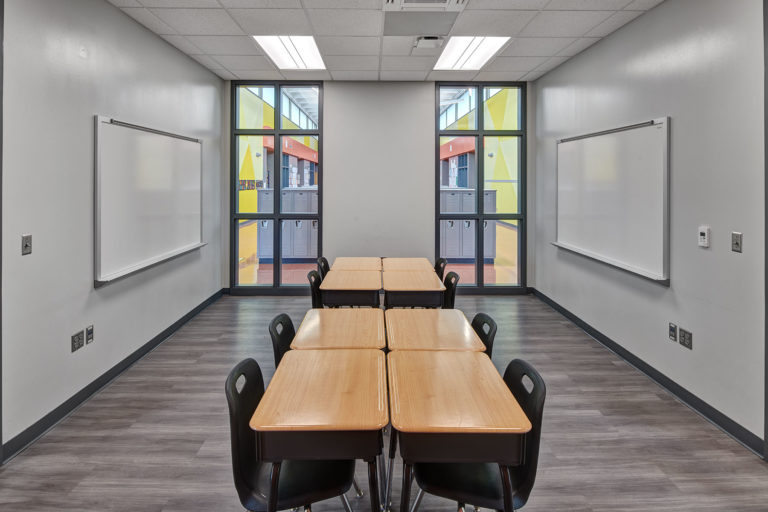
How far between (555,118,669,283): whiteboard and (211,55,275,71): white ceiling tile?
3.82m

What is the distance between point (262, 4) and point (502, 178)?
4.53 metres

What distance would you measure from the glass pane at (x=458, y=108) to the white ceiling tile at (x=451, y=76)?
11.9 inches

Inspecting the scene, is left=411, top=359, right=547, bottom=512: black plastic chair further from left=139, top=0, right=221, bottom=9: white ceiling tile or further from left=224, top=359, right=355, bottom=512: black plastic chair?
left=139, top=0, right=221, bottom=9: white ceiling tile

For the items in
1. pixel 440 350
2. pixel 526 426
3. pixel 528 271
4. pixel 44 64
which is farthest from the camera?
pixel 528 271

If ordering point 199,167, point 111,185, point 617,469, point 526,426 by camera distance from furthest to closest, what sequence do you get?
1. point 199,167
2. point 111,185
3. point 617,469
4. point 526,426

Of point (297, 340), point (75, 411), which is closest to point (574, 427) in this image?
point (297, 340)

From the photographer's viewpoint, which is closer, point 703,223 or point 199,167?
point 703,223

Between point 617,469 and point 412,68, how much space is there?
5.12 m

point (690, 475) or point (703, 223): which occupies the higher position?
point (703, 223)

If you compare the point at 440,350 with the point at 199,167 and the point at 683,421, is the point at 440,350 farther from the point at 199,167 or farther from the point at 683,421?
the point at 199,167

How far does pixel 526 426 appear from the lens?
5.53ft

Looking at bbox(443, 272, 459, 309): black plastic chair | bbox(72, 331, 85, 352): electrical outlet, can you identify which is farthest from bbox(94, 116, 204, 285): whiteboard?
bbox(443, 272, 459, 309): black plastic chair

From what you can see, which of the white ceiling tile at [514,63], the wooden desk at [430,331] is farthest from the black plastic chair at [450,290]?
the white ceiling tile at [514,63]

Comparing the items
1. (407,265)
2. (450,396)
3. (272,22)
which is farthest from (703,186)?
(272,22)
